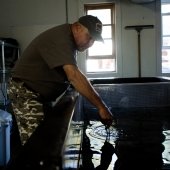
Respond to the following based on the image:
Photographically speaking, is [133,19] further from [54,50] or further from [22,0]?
[54,50]

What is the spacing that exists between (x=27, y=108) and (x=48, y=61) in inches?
15.0

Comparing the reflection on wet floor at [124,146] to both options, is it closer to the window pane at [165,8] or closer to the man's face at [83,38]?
the man's face at [83,38]

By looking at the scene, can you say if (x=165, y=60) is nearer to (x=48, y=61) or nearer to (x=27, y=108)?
(x=27, y=108)

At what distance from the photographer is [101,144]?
1.49 meters

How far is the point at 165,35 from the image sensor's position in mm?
5102

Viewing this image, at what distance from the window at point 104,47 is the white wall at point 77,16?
16cm

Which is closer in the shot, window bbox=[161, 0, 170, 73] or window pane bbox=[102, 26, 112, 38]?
window bbox=[161, 0, 170, 73]

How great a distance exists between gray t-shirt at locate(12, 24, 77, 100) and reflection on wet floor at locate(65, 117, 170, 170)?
0.28 meters

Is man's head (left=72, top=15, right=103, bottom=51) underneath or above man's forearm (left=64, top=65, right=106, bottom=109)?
above

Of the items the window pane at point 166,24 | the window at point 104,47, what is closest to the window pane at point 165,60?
the window pane at point 166,24

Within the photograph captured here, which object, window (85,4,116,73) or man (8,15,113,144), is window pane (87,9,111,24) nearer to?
window (85,4,116,73)

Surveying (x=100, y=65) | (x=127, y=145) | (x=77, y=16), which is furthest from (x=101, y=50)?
(x=127, y=145)

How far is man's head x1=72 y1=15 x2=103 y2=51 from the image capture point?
1.42m

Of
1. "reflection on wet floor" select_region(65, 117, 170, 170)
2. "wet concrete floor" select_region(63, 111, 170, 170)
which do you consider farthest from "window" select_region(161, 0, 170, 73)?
"reflection on wet floor" select_region(65, 117, 170, 170)
